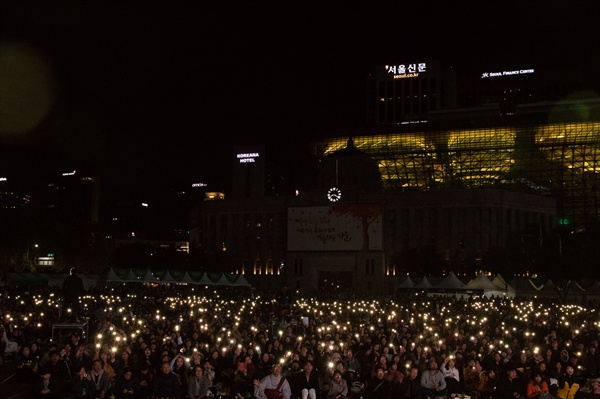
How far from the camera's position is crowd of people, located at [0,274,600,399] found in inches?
675

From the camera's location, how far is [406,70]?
509 ft

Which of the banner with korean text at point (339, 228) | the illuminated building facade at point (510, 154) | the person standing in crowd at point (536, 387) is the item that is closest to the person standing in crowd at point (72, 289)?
the person standing in crowd at point (536, 387)

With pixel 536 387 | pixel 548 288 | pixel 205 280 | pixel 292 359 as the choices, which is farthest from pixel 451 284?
pixel 536 387

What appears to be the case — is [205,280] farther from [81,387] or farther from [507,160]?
[507,160]

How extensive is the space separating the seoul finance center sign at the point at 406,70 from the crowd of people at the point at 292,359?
12509 cm

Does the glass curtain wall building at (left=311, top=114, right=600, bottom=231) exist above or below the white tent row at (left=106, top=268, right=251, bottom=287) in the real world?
above

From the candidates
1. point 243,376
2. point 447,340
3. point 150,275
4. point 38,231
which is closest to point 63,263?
point 38,231

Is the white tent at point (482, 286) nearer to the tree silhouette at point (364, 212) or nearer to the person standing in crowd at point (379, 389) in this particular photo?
the person standing in crowd at point (379, 389)

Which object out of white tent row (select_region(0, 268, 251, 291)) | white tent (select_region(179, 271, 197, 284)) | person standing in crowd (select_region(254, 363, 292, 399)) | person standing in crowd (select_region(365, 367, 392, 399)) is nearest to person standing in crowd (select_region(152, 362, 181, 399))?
person standing in crowd (select_region(254, 363, 292, 399))

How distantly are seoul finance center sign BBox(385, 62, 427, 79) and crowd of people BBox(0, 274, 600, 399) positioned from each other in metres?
125

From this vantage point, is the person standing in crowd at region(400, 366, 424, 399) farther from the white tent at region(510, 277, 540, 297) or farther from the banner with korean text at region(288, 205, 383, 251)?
the banner with korean text at region(288, 205, 383, 251)

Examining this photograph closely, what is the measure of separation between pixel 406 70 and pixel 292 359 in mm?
139955

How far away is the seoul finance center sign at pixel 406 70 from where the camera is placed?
154000mm

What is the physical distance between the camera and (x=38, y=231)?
8462 centimetres
